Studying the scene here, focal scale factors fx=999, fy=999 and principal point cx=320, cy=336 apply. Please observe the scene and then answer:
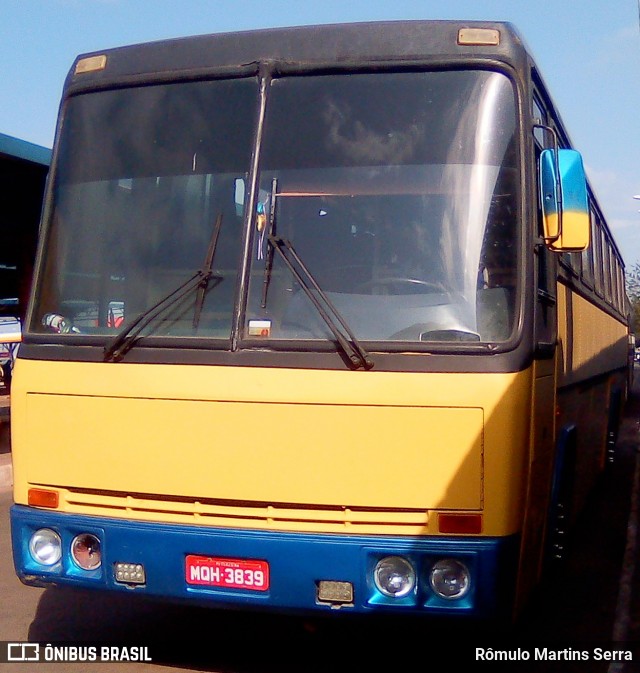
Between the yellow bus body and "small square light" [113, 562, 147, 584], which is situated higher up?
the yellow bus body

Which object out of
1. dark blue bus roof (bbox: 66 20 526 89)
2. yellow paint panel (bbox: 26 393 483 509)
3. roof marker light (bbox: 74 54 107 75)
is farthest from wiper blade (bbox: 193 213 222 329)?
roof marker light (bbox: 74 54 107 75)

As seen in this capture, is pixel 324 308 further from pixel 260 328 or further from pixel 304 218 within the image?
pixel 304 218

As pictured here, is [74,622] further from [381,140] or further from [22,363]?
[381,140]

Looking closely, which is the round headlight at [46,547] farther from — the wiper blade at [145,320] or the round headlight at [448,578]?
the round headlight at [448,578]

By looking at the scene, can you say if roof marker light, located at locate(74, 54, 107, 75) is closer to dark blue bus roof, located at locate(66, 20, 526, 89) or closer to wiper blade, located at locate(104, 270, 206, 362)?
dark blue bus roof, located at locate(66, 20, 526, 89)

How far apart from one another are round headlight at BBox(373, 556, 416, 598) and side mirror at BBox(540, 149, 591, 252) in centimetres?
162

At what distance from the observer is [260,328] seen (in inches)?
181

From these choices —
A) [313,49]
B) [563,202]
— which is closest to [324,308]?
[563,202]

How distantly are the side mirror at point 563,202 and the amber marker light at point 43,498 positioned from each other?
263 centimetres

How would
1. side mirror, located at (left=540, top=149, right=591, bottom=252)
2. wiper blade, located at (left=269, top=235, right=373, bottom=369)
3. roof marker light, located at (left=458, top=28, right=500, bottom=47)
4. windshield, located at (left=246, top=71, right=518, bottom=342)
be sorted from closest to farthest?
wiper blade, located at (left=269, top=235, right=373, bottom=369)
windshield, located at (left=246, top=71, right=518, bottom=342)
side mirror, located at (left=540, top=149, right=591, bottom=252)
roof marker light, located at (left=458, top=28, right=500, bottom=47)

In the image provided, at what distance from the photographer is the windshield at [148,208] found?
476cm

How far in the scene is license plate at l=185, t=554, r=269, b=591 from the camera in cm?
442

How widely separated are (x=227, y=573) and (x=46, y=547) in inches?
37.6

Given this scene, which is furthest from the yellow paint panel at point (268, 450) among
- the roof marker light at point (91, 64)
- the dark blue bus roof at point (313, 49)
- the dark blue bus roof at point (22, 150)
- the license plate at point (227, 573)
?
the dark blue bus roof at point (22, 150)
